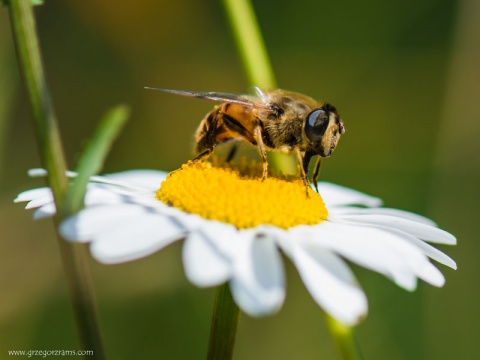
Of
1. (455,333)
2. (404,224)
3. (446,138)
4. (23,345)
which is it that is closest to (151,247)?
(404,224)

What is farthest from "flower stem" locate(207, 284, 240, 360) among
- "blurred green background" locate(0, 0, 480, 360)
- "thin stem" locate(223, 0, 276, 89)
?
"blurred green background" locate(0, 0, 480, 360)

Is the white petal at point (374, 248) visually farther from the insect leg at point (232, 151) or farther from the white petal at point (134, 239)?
the insect leg at point (232, 151)

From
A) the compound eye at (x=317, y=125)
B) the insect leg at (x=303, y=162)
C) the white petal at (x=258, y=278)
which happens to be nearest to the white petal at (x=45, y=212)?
the white petal at (x=258, y=278)

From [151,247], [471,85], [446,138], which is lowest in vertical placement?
[446,138]

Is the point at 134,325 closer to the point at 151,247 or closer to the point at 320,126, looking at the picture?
the point at 320,126

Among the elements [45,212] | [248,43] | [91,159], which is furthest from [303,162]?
[91,159]

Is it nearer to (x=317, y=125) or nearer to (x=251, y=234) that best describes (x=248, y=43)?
(x=317, y=125)

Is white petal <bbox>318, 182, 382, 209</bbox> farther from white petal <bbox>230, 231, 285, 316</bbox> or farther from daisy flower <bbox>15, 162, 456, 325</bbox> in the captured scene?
white petal <bbox>230, 231, 285, 316</bbox>
